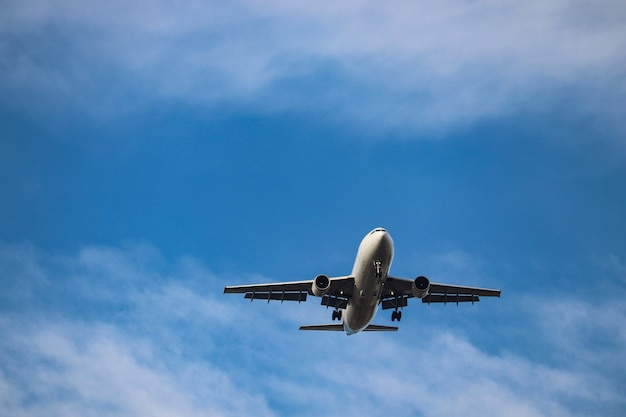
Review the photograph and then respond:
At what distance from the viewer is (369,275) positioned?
1732 inches

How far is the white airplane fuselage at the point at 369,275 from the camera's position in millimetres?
42906

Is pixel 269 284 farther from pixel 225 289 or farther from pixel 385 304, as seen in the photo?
pixel 385 304

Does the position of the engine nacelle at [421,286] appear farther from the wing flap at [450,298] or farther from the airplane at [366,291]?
the wing flap at [450,298]

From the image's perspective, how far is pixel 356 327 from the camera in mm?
48688

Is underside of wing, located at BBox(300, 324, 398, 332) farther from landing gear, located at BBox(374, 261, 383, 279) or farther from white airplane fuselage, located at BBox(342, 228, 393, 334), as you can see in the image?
landing gear, located at BBox(374, 261, 383, 279)

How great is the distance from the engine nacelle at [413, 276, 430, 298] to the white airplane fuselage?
2.57 metres

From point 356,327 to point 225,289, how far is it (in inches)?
375

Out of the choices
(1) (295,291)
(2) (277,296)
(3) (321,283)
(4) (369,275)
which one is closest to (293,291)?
(1) (295,291)

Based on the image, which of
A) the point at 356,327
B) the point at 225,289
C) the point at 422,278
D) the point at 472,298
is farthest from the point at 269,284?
the point at 472,298

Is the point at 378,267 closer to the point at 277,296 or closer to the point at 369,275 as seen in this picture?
the point at 369,275

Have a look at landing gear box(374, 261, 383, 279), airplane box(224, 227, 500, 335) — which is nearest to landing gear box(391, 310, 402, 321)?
airplane box(224, 227, 500, 335)

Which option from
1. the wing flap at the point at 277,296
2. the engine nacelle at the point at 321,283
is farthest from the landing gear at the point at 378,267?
the wing flap at the point at 277,296

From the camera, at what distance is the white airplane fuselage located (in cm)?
4291

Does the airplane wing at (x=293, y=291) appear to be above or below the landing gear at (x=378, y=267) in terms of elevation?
above
